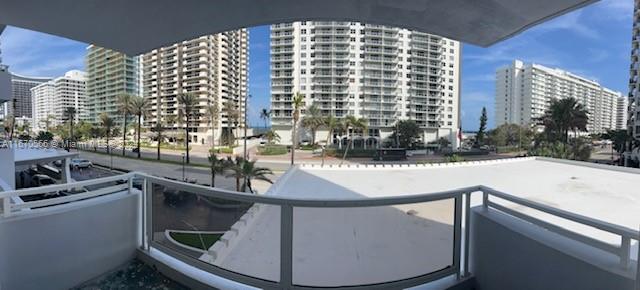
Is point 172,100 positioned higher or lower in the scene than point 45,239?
higher

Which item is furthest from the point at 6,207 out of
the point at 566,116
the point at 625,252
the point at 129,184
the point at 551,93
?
the point at 551,93

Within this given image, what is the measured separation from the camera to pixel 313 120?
5006 centimetres

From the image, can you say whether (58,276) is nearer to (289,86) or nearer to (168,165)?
(168,165)

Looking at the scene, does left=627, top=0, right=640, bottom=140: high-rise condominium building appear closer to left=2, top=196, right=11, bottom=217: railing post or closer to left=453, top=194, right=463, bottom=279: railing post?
left=453, top=194, right=463, bottom=279: railing post

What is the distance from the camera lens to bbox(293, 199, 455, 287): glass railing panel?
196 centimetres

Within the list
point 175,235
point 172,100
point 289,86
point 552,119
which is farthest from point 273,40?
point 175,235

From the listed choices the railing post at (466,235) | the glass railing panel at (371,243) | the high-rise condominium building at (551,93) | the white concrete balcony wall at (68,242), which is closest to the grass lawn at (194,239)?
the white concrete balcony wall at (68,242)

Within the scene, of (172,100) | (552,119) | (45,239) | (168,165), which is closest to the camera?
(45,239)

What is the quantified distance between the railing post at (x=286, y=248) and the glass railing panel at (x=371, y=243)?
30mm

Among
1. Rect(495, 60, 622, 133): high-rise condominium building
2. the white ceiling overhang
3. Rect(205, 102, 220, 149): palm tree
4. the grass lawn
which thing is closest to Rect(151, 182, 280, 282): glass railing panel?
the grass lawn

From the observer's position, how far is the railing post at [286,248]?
1.88 m

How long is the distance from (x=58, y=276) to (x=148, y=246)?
0.59 m

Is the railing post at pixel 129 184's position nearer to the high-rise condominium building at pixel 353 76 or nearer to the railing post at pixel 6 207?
the railing post at pixel 6 207

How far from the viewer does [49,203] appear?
224 cm
